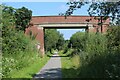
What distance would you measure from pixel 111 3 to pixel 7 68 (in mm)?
7112

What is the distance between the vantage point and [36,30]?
206ft

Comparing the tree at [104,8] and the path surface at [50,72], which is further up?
the tree at [104,8]

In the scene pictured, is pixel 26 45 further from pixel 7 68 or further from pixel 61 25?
pixel 61 25

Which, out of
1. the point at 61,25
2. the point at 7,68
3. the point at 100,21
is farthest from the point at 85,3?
the point at 61,25

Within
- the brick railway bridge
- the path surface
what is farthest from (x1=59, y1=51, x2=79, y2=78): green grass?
the brick railway bridge

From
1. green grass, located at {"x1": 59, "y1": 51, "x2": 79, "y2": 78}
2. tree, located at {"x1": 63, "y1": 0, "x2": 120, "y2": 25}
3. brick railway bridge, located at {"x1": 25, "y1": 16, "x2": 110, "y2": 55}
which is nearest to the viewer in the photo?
tree, located at {"x1": 63, "y1": 0, "x2": 120, "y2": 25}

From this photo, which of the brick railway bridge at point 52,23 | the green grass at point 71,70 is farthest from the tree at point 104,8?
the brick railway bridge at point 52,23

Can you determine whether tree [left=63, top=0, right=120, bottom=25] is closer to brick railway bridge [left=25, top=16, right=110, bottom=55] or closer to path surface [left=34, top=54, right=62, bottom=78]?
path surface [left=34, top=54, right=62, bottom=78]

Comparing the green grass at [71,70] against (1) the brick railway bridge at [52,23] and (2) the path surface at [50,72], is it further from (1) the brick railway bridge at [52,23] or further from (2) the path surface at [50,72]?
(1) the brick railway bridge at [52,23]

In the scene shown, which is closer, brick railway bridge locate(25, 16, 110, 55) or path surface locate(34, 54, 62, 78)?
path surface locate(34, 54, 62, 78)

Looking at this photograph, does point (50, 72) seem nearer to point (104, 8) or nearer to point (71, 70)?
point (71, 70)

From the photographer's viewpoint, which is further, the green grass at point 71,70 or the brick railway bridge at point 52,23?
the brick railway bridge at point 52,23

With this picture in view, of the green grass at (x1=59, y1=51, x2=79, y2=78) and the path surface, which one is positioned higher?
the green grass at (x1=59, y1=51, x2=79, y2=78)

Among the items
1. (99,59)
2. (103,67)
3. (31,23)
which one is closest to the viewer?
(103,67)
